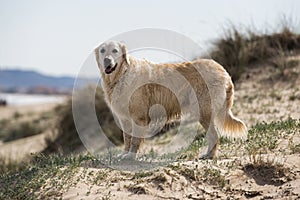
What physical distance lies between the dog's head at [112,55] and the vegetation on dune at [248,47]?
280 inches

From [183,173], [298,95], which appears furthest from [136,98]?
[298,95]

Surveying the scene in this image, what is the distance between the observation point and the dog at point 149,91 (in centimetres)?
719

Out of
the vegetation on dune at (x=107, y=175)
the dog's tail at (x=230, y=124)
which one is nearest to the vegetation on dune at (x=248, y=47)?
the dog's tail at (x=230, y=124)

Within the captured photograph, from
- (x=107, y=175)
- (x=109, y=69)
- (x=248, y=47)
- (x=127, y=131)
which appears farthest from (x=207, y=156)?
(x=248, y=47)

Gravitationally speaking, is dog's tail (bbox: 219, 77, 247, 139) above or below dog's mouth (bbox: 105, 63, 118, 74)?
below

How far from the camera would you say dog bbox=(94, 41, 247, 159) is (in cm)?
719

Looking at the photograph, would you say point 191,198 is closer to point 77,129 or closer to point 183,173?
point 183,173

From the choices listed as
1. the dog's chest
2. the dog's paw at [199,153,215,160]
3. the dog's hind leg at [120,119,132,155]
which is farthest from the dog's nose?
the dog's paw at [199,153,215,160]

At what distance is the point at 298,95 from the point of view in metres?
11.4

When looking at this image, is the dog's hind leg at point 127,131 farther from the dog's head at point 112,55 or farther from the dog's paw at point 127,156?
the dog's head at point 112,55

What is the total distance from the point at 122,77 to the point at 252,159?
2400 mm

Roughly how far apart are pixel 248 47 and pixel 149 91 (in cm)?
779

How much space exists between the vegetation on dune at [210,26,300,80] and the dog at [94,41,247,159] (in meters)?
6.67

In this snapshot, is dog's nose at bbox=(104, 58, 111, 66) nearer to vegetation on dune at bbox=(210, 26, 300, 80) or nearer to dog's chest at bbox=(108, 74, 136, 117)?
dog's chest at bbox=(108, 74, 136, 117)
